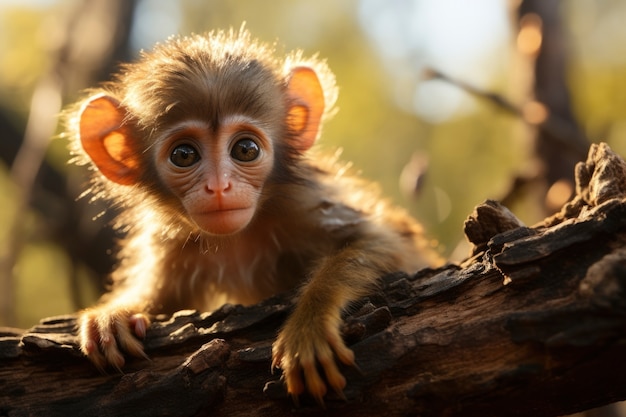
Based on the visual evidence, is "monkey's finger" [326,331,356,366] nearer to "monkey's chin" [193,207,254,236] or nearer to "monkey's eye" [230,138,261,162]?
"monkey's chin" [193,207,254,236]

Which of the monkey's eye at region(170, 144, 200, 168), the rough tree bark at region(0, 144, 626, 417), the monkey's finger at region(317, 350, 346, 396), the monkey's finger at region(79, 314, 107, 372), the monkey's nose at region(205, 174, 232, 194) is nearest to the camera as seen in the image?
the rough tree bark at region(0, 144, 626, 417)

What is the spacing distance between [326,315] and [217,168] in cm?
117

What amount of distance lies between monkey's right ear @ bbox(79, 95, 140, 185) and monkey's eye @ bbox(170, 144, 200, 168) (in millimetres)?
569

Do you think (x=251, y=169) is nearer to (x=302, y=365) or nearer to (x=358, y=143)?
(x=302, y=365)

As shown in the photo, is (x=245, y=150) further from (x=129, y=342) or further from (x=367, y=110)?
(x=367, y=110)

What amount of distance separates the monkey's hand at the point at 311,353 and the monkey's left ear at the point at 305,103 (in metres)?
1.87

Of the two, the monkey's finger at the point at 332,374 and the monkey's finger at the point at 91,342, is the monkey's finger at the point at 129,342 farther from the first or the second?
the monkey's finger at the point at 332,374

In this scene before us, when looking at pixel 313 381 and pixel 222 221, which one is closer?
pixel 313 381

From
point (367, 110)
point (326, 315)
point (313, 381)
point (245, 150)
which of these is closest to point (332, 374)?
point (313, 381)

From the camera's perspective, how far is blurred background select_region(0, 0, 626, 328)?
20.5ft

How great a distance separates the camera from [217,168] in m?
4.17

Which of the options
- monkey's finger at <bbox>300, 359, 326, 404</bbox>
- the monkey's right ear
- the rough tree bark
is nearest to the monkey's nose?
Result: the rough tree bark

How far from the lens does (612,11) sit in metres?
11.9

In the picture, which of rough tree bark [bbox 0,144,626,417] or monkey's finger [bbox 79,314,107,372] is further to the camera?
monkey's finger [bbox 79,314,107,372]
